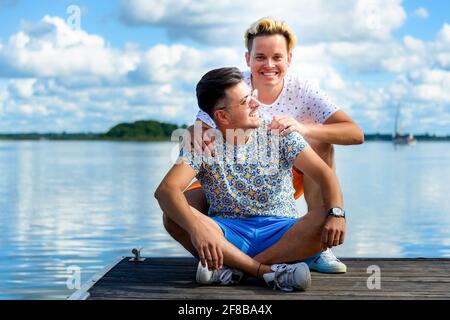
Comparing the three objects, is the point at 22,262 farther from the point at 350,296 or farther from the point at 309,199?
the point at 350,296

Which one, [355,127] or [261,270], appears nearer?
[261,270]

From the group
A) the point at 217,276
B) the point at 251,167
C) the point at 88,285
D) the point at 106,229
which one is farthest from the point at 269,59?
the point at 106,229

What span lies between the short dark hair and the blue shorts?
64cm

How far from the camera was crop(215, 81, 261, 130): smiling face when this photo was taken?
4320 mm

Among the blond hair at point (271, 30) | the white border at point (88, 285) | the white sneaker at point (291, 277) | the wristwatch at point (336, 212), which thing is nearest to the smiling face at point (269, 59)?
the blond hair at point (271, 30)

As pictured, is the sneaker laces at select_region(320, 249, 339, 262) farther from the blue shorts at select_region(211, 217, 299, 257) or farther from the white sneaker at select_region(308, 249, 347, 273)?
the blue shorts at select_region(211, 217, 299, 257)

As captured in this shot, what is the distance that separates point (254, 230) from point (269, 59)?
1122 mm

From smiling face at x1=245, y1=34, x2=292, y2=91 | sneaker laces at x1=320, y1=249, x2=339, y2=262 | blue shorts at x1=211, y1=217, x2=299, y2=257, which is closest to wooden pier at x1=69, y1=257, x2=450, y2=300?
sneaker laces at x1=320, y1=249, x2=339, y2=262

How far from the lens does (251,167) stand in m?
4.44

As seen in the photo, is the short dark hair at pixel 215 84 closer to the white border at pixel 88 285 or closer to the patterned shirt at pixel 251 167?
the patterned shirt at pixel 251 167

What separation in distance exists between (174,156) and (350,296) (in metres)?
1.26

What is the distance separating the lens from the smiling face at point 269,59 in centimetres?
486
